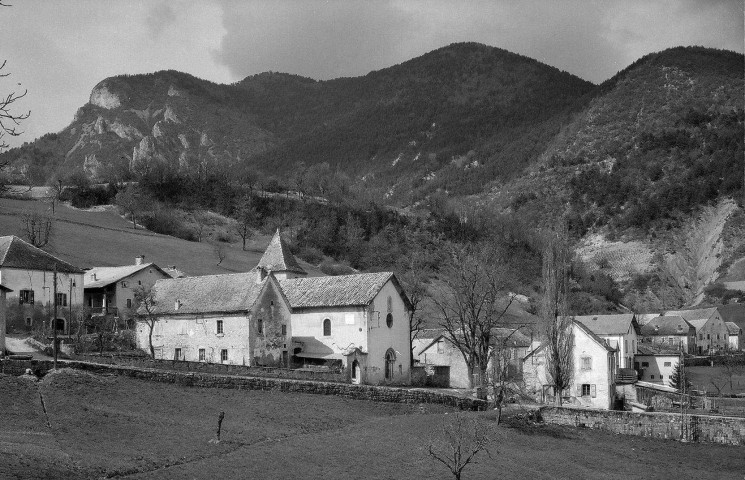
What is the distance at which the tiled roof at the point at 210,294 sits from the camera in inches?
2370

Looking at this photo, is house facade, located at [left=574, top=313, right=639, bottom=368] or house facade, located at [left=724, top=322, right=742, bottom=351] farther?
house facade, located at [left=724, top=322, right=742, bottom=351]

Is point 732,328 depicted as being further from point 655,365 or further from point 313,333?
point 313,333

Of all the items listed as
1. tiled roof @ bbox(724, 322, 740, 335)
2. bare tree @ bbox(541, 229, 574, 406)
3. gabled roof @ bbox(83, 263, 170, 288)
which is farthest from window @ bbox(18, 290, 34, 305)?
tiled roof @ bbox(724, 322, 740, 335)

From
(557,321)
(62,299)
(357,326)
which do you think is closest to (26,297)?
(62,299)

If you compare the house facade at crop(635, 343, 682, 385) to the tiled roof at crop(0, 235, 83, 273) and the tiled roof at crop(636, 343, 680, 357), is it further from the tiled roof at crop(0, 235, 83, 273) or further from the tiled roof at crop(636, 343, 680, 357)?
the tiled roof at crop(0, 235, 83, 273)

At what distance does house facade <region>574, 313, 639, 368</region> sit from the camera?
84062 mm

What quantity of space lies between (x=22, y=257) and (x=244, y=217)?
100008mm

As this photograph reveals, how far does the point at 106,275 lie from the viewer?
79.8m

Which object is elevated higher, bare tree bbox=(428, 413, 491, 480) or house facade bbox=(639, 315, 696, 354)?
house facade bbox=(639, 315, 696, 354)

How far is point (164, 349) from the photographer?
205 feet

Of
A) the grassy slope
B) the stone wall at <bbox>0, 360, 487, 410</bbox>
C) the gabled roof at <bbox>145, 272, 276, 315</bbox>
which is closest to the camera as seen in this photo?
the stone wall at <bbox>0, 360, 487, 410</bbox>

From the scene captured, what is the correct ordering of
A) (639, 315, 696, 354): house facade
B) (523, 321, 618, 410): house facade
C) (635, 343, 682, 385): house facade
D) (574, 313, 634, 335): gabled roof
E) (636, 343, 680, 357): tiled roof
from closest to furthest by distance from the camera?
(523, 321, 618, 410): house facade < (574, 313, 634, 335): gabled roof < (635, 343, 682, 385): house facade < (636, 343, 680, 357): tiled roof < (639, 315, 696, 354): house facade

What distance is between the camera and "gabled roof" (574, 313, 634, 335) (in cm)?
8500

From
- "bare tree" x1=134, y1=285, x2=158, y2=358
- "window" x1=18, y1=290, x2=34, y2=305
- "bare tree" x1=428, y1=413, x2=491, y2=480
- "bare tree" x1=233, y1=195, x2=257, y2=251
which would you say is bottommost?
"bare tree" x1=428, y1=413, x2=491, y2=480
